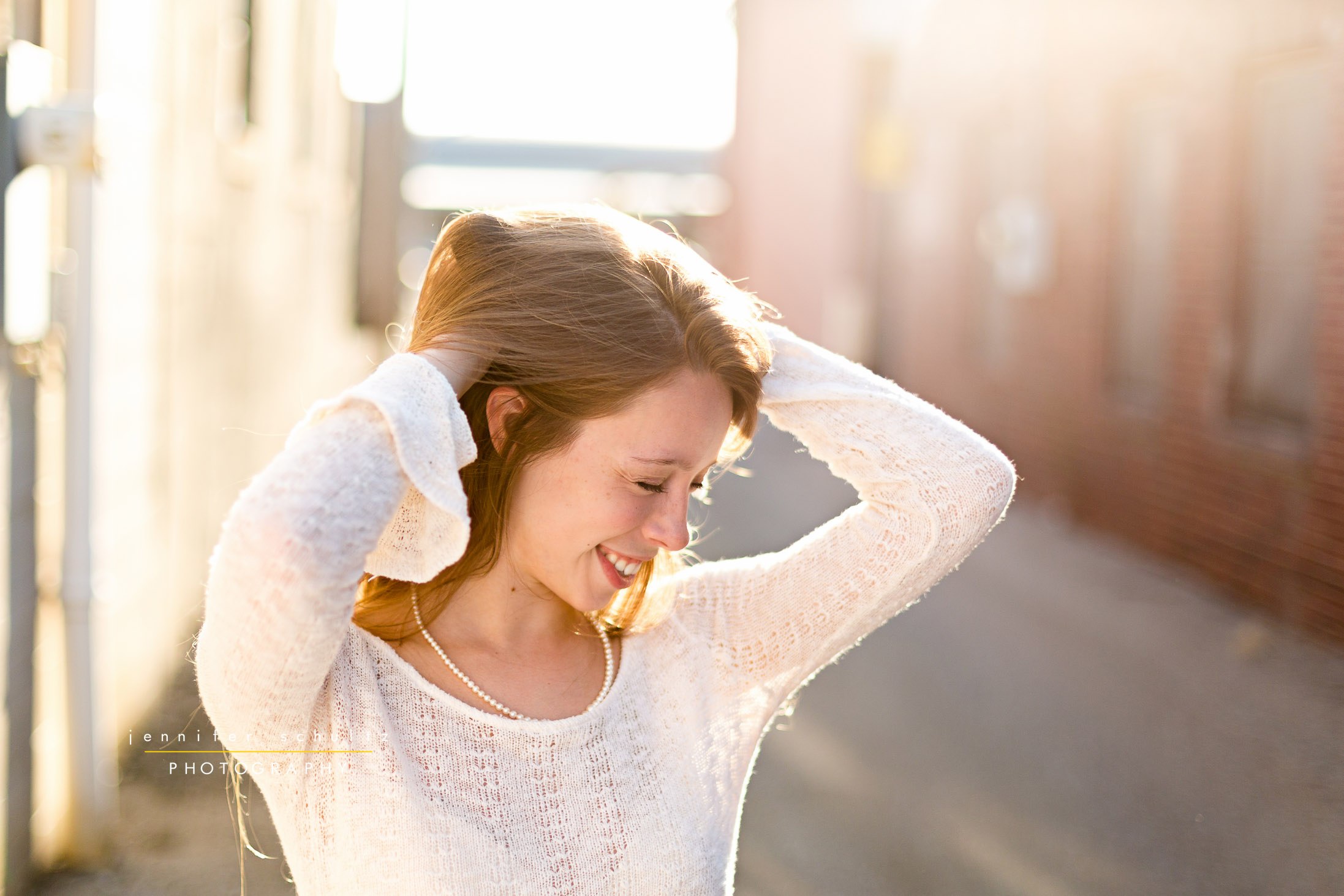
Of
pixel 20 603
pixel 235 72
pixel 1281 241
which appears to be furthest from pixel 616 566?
pixel 1281 241

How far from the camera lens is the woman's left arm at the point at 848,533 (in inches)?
75.7

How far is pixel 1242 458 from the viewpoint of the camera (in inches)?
262

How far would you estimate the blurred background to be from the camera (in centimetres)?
332

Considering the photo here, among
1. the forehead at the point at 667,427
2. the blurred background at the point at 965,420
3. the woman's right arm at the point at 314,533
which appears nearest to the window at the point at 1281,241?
the blurred background at the point at 965,420

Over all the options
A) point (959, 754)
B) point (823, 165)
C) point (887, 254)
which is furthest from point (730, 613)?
point (823, 165)

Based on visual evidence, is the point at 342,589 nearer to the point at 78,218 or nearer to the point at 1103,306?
the point at 78,218

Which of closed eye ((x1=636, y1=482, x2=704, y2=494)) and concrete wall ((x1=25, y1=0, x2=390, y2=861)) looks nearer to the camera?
closed eye ((x1=636, y1=482, x2=704, y2=494))

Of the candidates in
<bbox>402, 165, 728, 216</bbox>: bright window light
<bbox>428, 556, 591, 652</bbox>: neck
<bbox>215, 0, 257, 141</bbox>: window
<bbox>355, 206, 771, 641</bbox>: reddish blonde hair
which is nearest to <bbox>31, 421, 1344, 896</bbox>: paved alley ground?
<bbox>428, 556, 591, 652</bbox>: neck

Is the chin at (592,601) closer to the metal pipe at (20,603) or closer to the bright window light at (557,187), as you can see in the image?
the metal pipe at (20,603)

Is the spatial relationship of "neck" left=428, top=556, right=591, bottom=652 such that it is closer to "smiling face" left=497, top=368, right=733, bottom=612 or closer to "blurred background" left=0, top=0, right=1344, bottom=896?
"smiling face" left=497, top=368, right=733, bottom=612

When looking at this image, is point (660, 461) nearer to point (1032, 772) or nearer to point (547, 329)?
point (547, 329)

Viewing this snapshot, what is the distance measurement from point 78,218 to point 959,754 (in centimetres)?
328

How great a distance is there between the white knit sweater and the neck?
0.41 feet

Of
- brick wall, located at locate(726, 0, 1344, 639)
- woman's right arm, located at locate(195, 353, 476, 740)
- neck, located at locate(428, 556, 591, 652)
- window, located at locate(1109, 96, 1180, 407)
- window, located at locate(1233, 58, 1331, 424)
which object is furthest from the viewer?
window, located at locate(1109, 96, 1180, 407)
